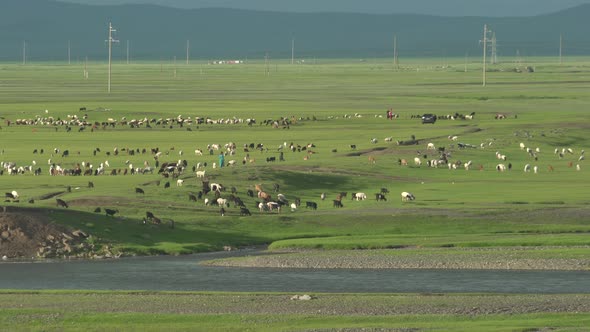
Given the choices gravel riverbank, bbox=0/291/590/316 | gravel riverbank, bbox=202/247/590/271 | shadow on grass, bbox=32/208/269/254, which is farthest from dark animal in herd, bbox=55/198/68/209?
gravel riverbank, bbox=0/291/590/316

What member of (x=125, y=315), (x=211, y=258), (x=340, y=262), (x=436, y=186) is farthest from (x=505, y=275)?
(x=436, y=186)

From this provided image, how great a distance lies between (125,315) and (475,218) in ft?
86.2

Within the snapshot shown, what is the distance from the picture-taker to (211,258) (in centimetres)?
5516

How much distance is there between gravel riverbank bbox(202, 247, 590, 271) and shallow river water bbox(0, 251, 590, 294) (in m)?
0.86

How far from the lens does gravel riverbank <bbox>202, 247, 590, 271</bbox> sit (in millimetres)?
51750

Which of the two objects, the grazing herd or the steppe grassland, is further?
the grazing herd

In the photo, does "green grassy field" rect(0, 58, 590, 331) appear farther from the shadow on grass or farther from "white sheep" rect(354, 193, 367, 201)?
"white sheep" rect(354, 193, 367, 201)

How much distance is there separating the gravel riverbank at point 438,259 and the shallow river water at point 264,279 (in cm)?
86

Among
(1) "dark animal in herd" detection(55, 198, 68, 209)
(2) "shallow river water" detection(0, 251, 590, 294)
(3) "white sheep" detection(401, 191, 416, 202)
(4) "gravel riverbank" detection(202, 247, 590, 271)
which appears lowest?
(2) "shallow river water" detection(0, 251, 590, 294)

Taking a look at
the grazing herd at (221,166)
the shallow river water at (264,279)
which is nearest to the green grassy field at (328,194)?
the grazing herd at (221,166)

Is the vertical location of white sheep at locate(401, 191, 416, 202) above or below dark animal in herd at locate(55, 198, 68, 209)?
above

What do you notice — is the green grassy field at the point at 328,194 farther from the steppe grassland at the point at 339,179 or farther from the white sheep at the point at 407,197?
the white sheep at the point at 407,197

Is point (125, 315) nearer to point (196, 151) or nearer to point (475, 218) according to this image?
point (475, 218)

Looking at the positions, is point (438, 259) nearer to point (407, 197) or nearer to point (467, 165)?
point (407, 197)
